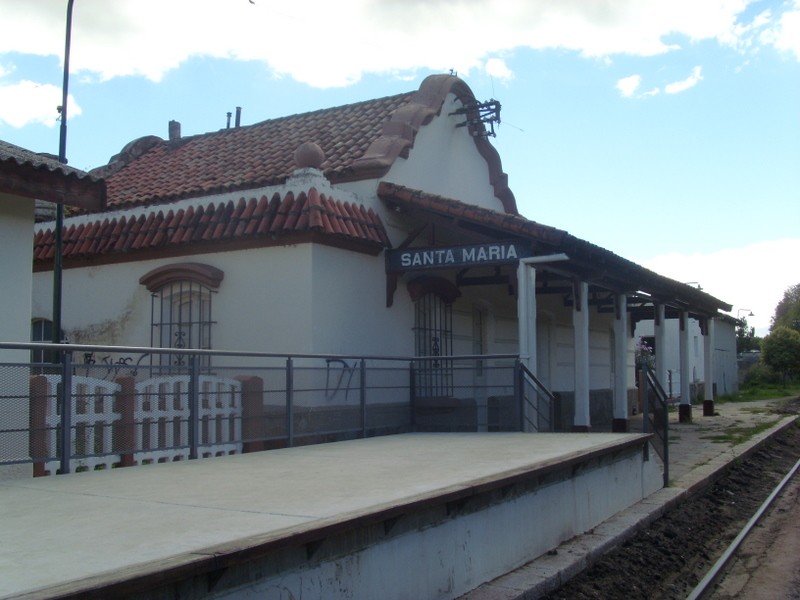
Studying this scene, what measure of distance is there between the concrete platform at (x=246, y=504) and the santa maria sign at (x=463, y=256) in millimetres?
4159

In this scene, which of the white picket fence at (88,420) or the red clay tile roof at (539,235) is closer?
the white picket fence at (88,420)

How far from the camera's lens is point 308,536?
14.9 ft

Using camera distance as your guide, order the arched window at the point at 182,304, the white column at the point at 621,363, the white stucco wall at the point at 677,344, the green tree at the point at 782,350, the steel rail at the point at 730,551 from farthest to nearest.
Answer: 1. the green tree at the point at 782,350
2. the white stucco wall at the point at 677,344
3. the white column at the point at 621,363
4. the arched window at the point at 182,304
5. the steel rail at the point at 730,551

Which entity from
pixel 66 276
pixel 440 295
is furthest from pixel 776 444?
pixel 66 276

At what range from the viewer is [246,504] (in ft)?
19.1

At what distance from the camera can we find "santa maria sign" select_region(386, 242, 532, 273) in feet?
44.6

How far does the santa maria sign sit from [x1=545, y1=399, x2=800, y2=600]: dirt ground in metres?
4.41

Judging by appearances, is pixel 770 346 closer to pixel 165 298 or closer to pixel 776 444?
pixel 776 444

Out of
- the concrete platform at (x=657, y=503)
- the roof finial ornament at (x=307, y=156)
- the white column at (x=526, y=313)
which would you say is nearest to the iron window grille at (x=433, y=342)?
the white column at (x=526, y=313)

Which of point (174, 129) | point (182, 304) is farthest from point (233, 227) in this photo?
point (174, 129)

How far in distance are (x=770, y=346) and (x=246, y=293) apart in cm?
4062

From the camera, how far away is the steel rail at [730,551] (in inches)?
295

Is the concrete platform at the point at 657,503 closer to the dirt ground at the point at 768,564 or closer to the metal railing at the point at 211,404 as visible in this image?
the dirt ground at the point at 768,564

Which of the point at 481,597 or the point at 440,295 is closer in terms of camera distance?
the point at 481,597
